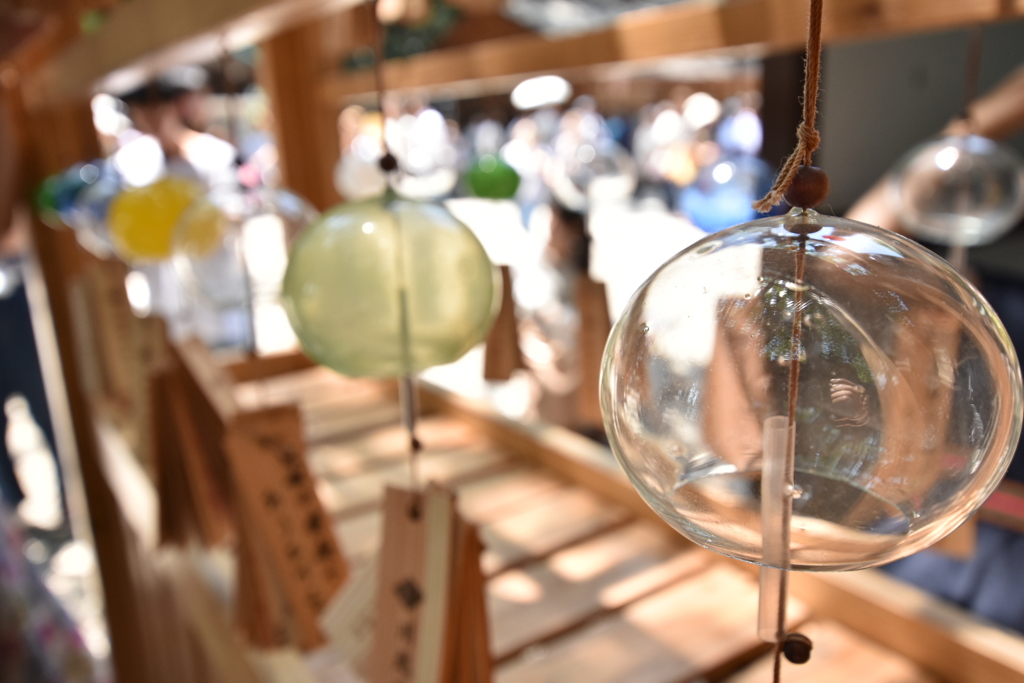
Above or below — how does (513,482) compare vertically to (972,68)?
below

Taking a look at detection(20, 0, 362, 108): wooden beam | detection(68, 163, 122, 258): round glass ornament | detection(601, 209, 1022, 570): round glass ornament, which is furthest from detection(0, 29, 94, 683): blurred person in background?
detection(601, 209, 1022, 570): round glass ornament

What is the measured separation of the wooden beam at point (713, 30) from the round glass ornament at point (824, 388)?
1.42 ft

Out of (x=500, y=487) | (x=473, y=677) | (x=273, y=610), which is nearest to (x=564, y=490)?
(x=500, y=487)

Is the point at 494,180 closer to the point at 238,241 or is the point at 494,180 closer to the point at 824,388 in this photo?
the point at 238,241

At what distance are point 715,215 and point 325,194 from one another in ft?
3.16

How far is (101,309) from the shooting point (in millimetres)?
1661

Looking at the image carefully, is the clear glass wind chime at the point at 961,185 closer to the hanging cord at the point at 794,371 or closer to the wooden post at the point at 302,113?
the hanging cord at the point at 794,371

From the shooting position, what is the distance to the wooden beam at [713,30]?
642 millimetres

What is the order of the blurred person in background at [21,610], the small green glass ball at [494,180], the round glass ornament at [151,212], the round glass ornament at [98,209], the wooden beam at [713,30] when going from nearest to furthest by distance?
the wooden beam at [713,30] < the round glass ornament at [151,212] < the small green glass ball at [494,180] < the round glass ornament at [98,209] < the blurred person in background at [21,610]

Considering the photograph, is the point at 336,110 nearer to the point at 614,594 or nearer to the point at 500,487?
the point at 500,487

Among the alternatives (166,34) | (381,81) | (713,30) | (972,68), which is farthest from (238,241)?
(972,68)

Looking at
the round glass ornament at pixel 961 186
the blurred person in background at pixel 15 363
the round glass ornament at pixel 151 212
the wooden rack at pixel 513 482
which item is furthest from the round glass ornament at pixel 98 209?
the round glass ornament at pixel 961 186

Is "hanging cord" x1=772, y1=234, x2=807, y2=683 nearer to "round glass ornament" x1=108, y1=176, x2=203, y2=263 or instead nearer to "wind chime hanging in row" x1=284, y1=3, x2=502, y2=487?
"wind chime hanging in row" x1=284, y1=3, x2=502, y2=487

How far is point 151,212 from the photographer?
4.00 feet
